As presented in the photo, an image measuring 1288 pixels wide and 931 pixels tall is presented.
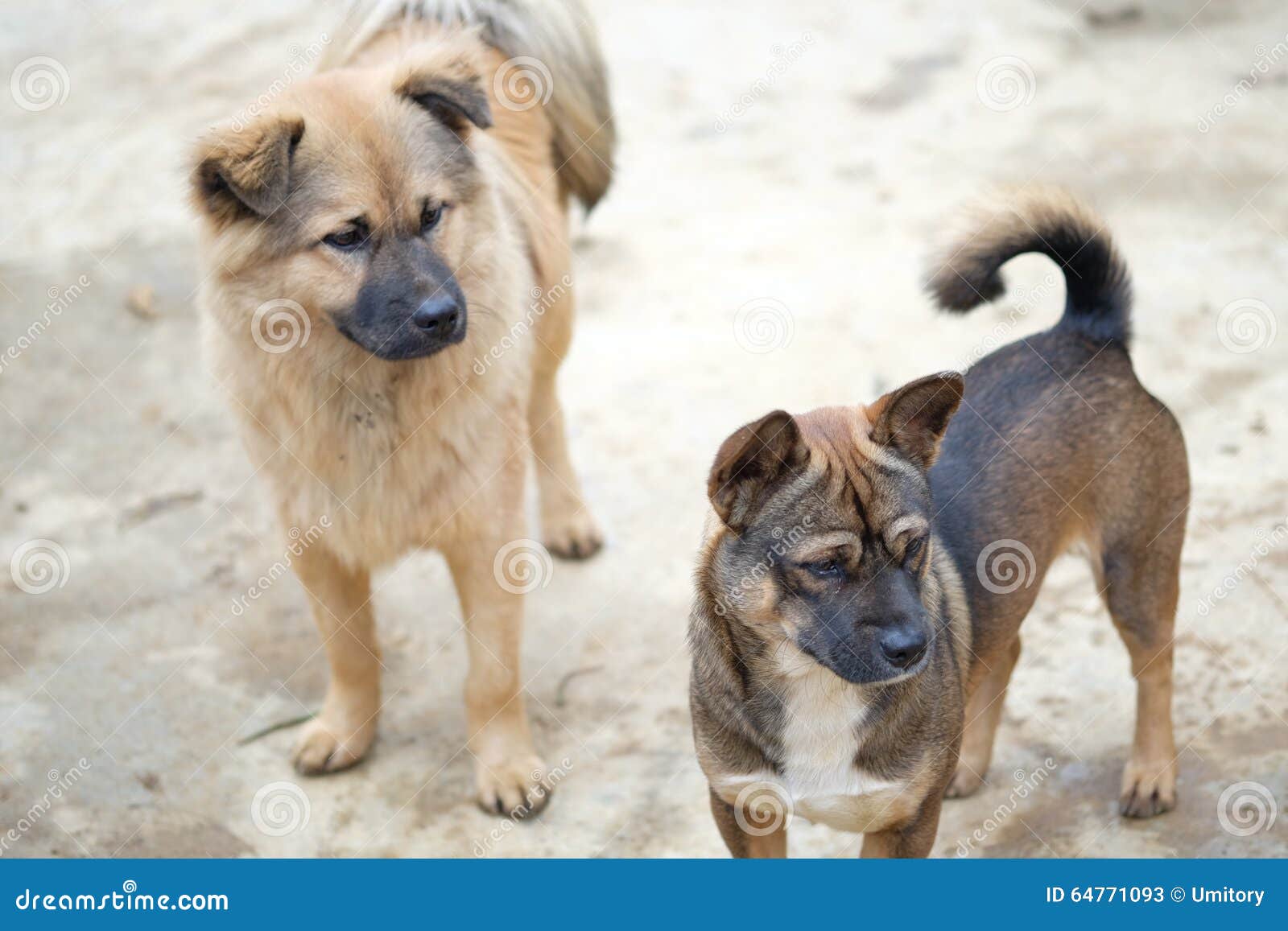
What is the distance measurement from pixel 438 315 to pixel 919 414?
1368 millimetres

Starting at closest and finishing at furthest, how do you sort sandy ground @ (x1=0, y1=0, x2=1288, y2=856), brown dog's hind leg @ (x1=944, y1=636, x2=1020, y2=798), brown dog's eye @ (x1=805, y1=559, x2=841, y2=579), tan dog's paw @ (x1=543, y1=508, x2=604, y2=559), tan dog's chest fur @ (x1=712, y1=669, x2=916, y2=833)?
brown dog's eye @ (x1=805, y1=559, x2=841, y2=579), tan dog's chest fur @ (x1=712, y1=669, x2=916, y2=833), brown dog's hind leg @ (x1=944, y1=636, x2=1020, y2=798), sandy ground @ (x1=0, y1=0, x2=1288, y2=856), tan dog's paw @ (x1=543, y1=508, x2=604, y2=559)

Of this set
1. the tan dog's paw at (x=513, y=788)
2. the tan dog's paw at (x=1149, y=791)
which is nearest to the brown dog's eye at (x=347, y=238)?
the tan dog's paw at (x=513, y=788)

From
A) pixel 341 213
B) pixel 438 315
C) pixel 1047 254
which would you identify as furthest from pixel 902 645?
pixel 341 213

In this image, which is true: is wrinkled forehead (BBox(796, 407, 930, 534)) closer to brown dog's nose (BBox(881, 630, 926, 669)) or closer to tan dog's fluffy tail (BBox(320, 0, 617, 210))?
brown dog's nose (BBox(881, 630, 926, 669))

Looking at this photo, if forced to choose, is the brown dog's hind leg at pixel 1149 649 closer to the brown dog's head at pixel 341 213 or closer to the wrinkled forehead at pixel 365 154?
the brown dog's head at pixel 341 213

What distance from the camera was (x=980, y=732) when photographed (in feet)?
13.3

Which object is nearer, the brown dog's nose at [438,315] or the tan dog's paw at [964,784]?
the brown dog's nose at [438,315]

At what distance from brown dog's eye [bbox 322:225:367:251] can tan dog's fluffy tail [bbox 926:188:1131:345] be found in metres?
1.62

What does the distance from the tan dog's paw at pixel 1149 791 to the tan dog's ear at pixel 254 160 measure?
299 cm

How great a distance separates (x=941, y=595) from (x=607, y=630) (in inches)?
74.4

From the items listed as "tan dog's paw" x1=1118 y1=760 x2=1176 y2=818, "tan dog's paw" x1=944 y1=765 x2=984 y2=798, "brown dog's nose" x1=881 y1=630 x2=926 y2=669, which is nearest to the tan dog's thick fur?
"tan dog's paw" x1=944 y1=765 x2=984 y2=798

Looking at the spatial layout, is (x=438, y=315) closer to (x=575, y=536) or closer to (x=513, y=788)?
(x=513, y=788)

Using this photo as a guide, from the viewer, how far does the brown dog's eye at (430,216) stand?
3.82 metres

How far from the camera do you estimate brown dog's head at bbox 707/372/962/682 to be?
9.57ft
